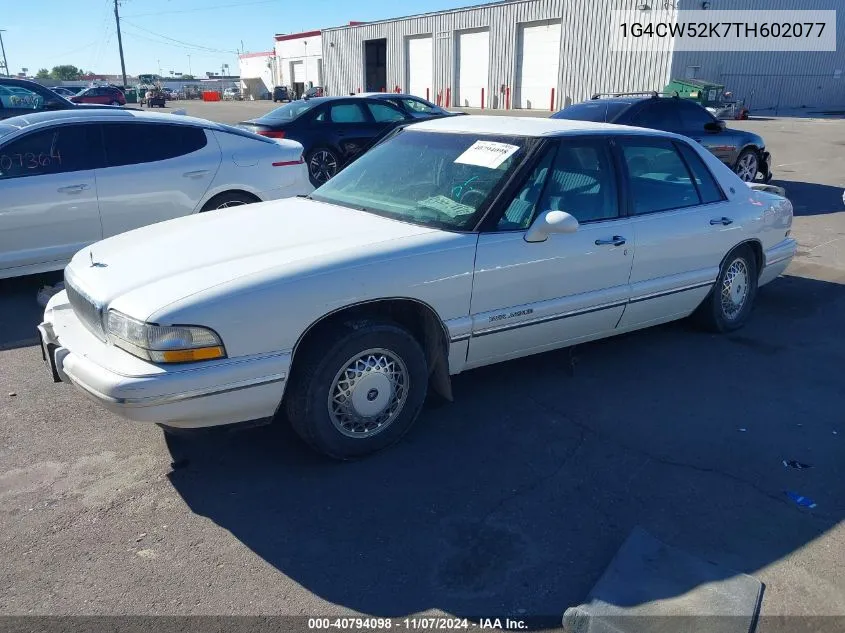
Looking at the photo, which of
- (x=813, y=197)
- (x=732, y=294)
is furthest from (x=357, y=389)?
(x=813, y=197)

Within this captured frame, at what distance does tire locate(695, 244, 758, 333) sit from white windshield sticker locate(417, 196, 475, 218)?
7.55 feet

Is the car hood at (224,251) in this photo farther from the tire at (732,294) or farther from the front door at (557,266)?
the tire at (732,294)

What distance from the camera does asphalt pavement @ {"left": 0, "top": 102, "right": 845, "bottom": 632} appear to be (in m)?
2.77

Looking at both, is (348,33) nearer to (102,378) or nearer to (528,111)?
(528,111)

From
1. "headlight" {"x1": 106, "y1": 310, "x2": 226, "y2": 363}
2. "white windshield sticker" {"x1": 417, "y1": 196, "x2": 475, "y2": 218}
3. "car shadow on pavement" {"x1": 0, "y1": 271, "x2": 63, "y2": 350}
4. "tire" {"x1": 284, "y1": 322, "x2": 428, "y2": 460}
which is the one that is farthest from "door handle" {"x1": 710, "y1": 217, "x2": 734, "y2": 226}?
"car shadow on pavement" {"x1": 0, "y1": 271, "x2": 63, "y2": 350}

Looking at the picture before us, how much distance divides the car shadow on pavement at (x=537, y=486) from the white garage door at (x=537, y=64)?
34771 millimetres

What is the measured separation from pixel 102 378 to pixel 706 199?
4113 millimetres

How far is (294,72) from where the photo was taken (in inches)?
2413

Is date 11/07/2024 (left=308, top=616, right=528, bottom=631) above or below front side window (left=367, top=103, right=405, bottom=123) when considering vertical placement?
below

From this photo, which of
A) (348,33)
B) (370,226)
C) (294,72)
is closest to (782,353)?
(370,226)

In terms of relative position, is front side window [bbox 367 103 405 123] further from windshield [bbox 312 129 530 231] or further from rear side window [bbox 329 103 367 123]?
windshield [bbox 312 129 530 231]

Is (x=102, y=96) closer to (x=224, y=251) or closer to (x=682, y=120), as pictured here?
(x=682, y=120)

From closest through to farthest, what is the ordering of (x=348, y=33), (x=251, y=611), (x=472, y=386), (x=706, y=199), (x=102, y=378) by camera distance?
(x=251, y=611) → (x=102, y=378) → (x=472, y=386) → (x=706, y=199) → (x=348, y=33)

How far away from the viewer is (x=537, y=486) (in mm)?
3467
